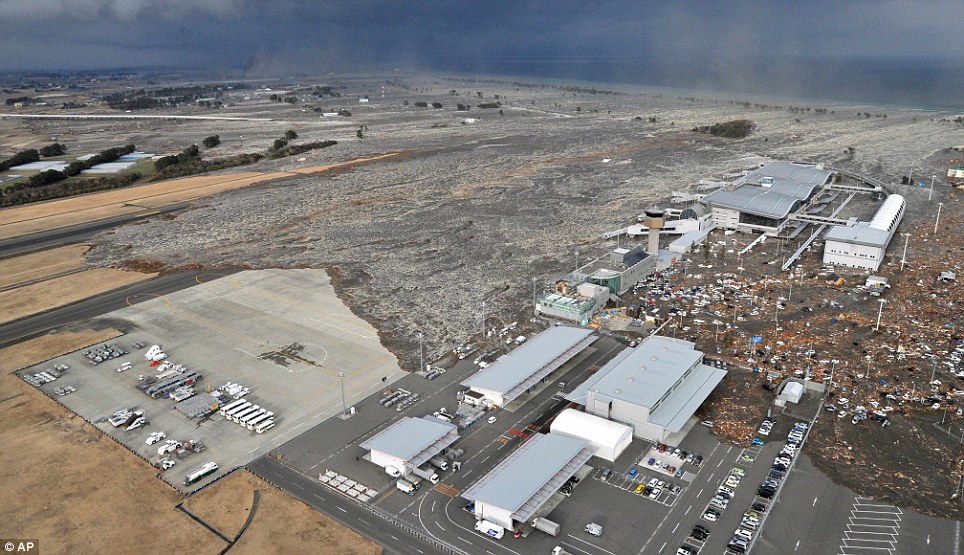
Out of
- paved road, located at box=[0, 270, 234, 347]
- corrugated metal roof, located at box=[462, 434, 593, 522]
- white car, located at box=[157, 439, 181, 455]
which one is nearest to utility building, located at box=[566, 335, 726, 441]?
corrugated metal roof, located at box=[462, 434, 593, 522]

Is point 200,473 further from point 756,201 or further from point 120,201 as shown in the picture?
point 120,201

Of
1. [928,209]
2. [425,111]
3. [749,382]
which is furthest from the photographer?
[425,111]

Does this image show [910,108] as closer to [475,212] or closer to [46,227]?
[475,212]

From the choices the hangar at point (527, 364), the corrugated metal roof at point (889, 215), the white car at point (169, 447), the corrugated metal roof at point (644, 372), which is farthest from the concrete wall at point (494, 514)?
the corrugated metal roof at point (889, 215)

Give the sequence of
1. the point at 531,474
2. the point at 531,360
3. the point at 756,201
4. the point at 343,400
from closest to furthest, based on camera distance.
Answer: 1. the point at 531,474
2. the point at 343,400
3. the point at 531,360
4. the point at 756,201

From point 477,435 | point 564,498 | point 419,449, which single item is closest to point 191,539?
point 419,449

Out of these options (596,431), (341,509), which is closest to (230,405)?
(341,509)
